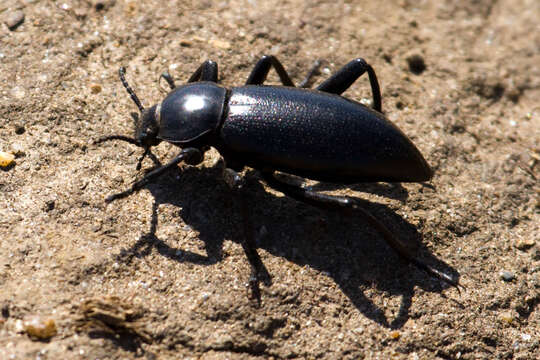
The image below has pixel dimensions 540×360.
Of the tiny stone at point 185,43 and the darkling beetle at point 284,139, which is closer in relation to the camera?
the darkling beetle at point 284,139

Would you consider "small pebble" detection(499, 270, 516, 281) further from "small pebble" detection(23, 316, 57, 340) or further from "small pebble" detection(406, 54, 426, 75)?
"small pebble" detection(23, 316, 57, 340)

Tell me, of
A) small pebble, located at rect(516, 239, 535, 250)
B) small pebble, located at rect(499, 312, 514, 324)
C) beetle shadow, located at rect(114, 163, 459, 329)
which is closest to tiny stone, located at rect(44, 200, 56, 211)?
beetle shadow, located at rect(114, 163, 459, 329)

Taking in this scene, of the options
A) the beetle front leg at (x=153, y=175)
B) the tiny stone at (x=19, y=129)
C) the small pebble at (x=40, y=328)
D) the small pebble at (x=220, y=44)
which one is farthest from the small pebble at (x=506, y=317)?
the tiny stone at (x=19, y=129)

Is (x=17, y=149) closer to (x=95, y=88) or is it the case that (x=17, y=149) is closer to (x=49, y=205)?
(x=49, y=205)

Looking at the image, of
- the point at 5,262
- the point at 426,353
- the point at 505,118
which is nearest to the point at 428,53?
the point at 505,118

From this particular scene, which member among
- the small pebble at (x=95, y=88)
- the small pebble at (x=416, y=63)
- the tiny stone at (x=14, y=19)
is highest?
the tiny stone at (x=14, y=19)

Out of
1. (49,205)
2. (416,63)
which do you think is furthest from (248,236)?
(416,63)

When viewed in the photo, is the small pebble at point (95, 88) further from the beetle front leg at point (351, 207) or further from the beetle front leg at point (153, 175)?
the beetle front leg at point (351, 207)
